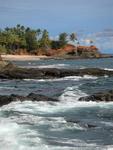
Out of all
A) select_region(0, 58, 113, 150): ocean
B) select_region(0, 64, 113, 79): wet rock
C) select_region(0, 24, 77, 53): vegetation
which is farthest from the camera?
select_region(0, 24, 77, 53): vegetation

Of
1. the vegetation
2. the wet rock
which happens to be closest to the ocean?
the wet rock

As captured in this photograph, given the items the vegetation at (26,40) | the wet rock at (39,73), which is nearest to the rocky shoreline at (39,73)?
the wet rock at (39,73)

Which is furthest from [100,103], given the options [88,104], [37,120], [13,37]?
[13,37]

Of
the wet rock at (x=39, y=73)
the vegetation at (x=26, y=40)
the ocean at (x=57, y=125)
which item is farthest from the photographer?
the vegetation at (x=26, y=40)

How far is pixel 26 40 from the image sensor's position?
595 ft

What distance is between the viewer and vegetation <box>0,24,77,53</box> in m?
172

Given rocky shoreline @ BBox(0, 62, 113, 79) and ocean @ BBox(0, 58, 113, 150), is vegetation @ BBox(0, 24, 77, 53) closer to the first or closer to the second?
rocky shoreline @ BBox(0, 62, 113, 79)

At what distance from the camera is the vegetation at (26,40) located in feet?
563

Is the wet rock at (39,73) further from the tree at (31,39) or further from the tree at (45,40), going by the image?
the tree at (45,40)

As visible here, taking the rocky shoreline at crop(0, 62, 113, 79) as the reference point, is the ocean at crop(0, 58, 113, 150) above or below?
above

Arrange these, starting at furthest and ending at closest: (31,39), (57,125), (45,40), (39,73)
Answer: (45,40)
(31,39)
(39,73)
(57,125)

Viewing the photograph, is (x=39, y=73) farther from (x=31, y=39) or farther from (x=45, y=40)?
(x=45, y=40)

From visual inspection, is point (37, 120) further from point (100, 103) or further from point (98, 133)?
point (100, 103)

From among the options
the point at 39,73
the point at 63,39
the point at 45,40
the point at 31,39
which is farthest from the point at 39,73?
the point at 63,39
